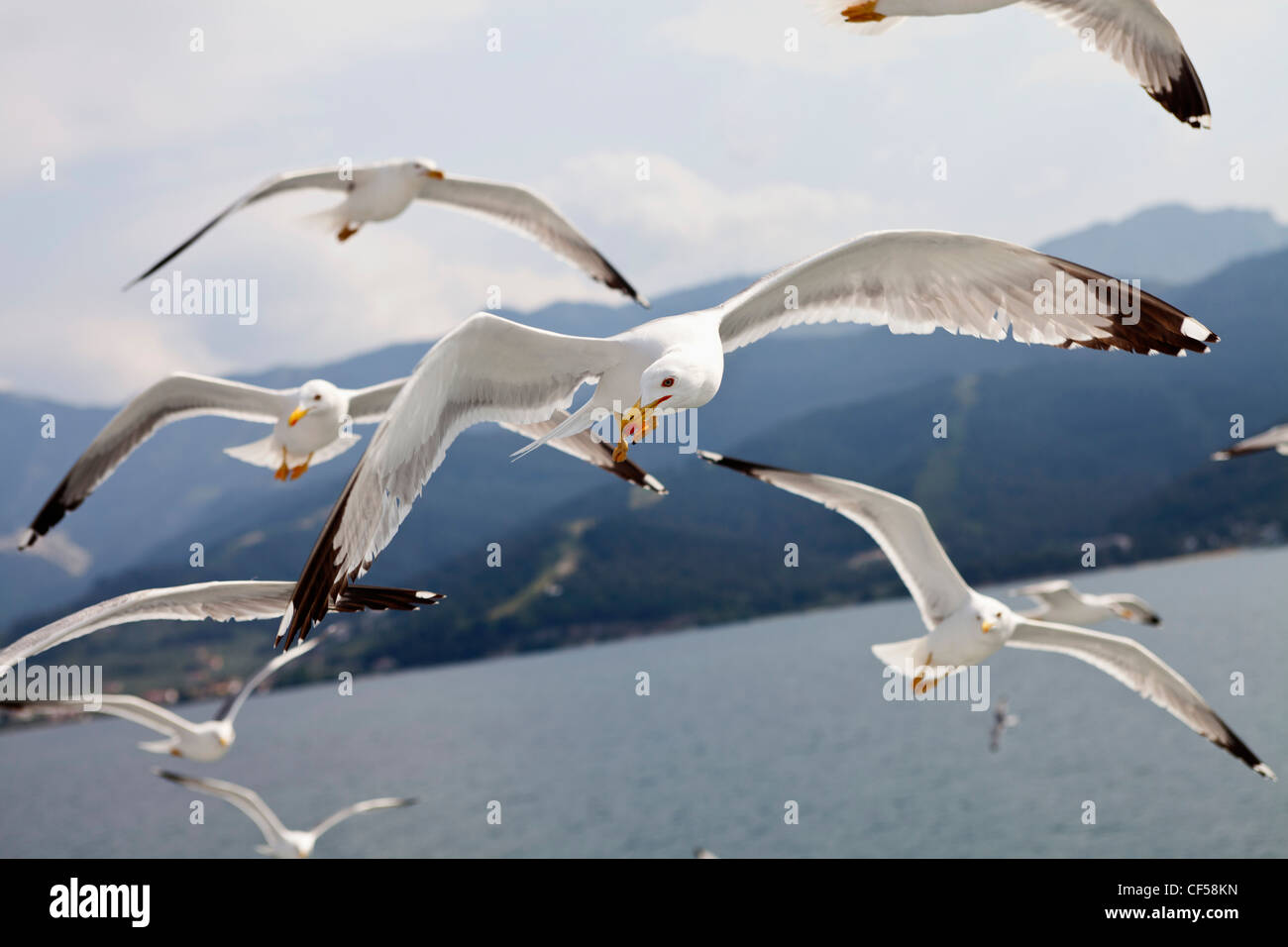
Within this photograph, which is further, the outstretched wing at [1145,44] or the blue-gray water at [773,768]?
the blue-gray water at [773,768]

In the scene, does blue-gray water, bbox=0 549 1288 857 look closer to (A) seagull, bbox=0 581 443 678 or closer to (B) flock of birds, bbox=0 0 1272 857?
(B) flock of birds, bbox=0 0 1272 857

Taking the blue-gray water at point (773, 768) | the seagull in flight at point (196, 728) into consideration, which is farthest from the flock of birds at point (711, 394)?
the blue-gray water at point (773, 768)

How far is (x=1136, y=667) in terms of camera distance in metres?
10.9

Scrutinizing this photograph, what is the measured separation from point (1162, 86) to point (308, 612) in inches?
303

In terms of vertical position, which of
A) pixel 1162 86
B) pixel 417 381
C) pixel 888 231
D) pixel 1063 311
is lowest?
pixel 417 381

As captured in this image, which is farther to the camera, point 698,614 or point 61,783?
point 698,614

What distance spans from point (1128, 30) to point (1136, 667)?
5.99 metres

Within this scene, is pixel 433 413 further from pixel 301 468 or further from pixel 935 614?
pixel 935 614

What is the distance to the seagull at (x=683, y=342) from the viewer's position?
5273 millimetres

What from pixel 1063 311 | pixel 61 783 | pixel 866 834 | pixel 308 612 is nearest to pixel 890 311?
pixel 1063 311

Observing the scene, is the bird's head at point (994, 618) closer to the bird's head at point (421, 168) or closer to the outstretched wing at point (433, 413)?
the outstretched wing at point (433, 413)

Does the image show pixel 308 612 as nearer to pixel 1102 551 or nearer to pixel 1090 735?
pixel 1090 735

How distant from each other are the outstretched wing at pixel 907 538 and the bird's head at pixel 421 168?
6365mm

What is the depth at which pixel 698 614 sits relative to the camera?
7854 inches
